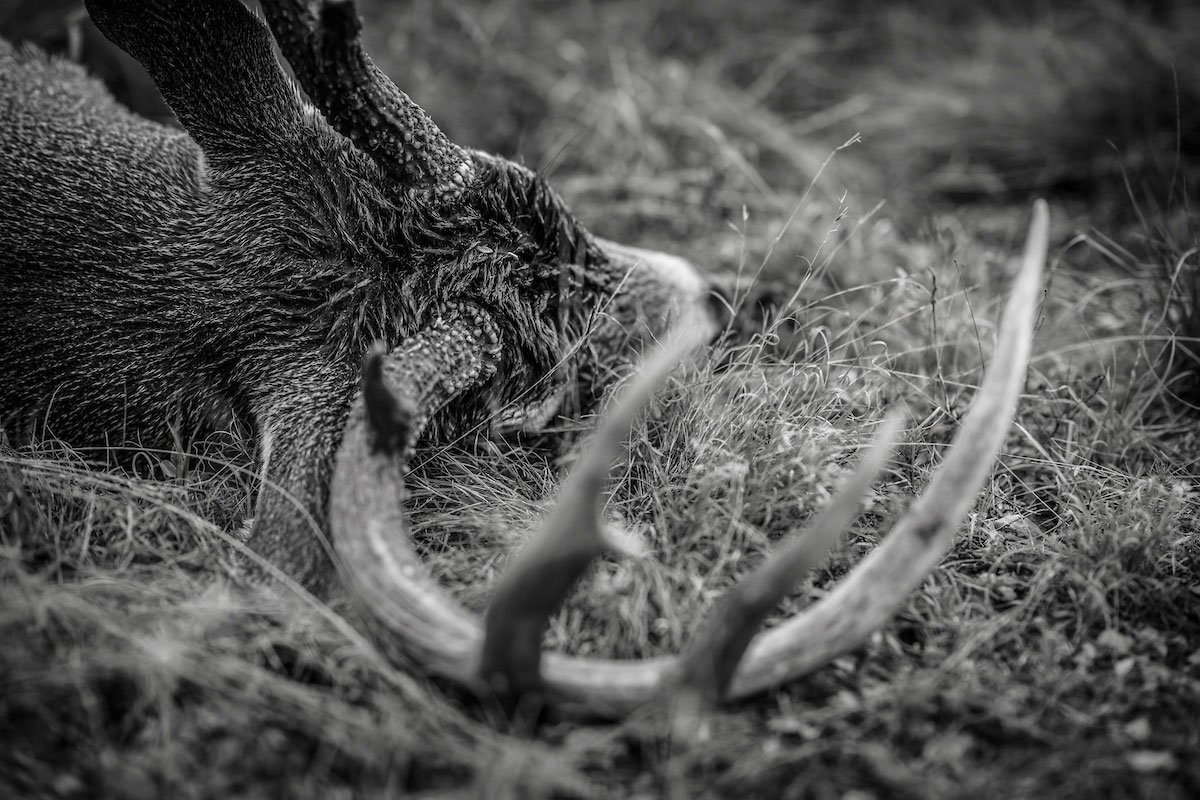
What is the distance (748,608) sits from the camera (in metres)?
1.75

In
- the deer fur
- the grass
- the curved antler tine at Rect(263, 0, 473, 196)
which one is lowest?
the grass

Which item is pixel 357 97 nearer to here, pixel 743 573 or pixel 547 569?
pixel 547 569

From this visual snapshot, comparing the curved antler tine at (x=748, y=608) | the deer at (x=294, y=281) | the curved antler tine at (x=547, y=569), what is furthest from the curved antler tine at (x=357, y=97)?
the curved antler tine at (x=748, y=608)

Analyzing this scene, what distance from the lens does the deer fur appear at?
2.72 meters

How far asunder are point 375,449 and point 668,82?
418 centimetres

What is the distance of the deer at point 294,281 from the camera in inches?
96.4

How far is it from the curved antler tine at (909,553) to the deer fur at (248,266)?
126 cm

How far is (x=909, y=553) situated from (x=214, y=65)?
2664mm

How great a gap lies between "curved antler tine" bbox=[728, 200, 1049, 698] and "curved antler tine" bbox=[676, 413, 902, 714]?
0.09 meters

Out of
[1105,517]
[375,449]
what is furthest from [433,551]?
[1105,517]

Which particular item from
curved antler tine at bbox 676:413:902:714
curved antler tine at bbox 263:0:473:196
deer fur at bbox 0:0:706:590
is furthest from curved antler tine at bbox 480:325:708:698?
curved antler tine at bbox 263:0:473:196

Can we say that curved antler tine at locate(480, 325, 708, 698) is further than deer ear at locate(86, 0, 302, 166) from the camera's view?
No

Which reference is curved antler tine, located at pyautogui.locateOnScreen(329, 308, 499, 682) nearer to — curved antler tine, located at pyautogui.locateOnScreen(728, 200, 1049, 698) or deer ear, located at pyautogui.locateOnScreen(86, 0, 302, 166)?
curved antler tine, located at pyautogui.locateOnScreen(728, 200, 1049, 698)

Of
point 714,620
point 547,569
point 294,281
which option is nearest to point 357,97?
point 294,281
